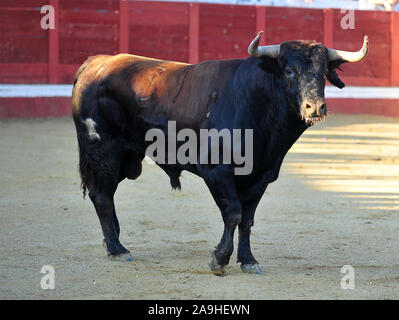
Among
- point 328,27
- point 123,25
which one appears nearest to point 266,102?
point 123,25

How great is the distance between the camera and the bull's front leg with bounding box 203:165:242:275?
13.3 ft

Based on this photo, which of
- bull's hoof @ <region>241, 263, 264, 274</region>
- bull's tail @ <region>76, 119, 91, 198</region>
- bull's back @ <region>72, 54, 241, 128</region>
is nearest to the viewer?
bull's hoof @ <region>241, 263, 264, 274</region>

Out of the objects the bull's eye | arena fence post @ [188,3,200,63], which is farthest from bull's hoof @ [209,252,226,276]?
arena fence post @ [188,3,200,63]

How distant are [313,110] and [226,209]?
2.21 feet

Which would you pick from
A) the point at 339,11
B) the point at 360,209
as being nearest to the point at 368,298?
the point at 360,209

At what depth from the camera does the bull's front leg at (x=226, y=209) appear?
159 inches

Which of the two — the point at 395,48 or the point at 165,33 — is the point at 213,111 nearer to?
the point at 165,33

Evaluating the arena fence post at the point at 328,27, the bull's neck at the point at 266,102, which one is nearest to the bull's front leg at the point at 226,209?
the bull's neck at the point at 266,102

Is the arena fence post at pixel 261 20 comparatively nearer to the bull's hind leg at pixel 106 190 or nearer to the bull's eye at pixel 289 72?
the bull's hind leg at pixel 106 190

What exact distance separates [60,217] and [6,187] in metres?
1.22

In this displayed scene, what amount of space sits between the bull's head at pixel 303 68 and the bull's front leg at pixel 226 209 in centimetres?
50

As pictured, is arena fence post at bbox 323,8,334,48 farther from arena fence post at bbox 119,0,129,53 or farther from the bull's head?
the bull's head

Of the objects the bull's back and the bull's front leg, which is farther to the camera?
the bull's back

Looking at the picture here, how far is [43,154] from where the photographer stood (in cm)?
820
